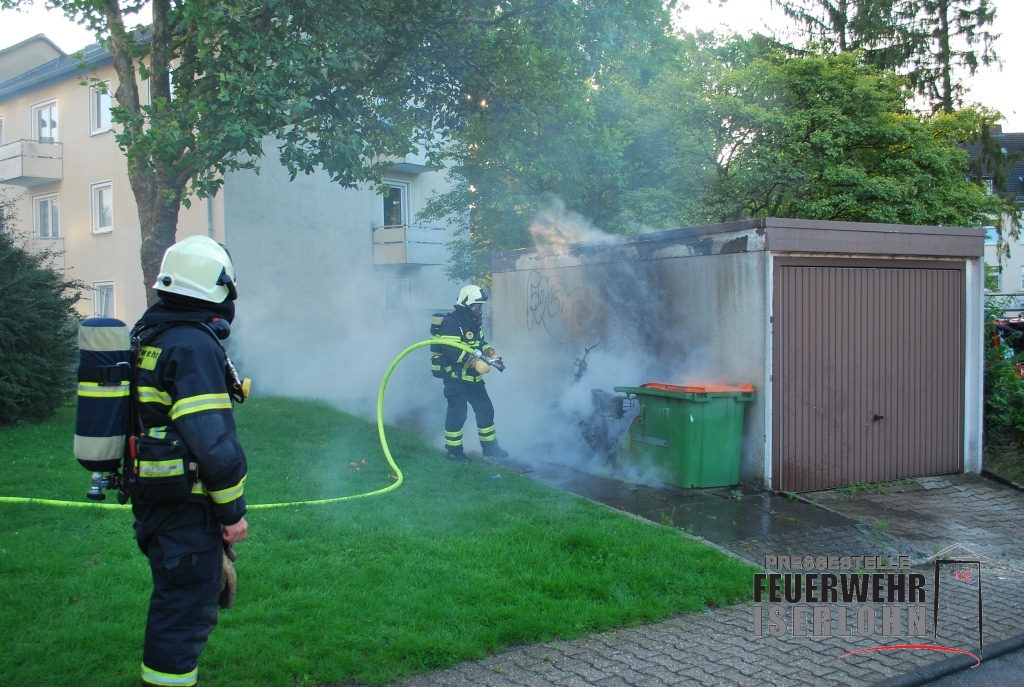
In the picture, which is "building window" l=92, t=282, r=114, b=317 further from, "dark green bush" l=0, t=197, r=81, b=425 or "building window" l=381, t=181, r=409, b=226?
"dark green bush" l=0, t=197, r=81, b=425

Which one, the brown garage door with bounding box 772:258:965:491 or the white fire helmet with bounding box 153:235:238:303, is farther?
the brown garage door with bounding box 772:258:965:491

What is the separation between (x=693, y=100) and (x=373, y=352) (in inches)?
299

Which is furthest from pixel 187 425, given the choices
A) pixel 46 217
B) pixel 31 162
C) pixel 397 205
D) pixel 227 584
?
pixel 46 217

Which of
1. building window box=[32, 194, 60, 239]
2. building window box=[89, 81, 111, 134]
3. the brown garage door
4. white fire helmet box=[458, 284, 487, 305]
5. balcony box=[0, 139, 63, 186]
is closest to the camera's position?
the brown garage door

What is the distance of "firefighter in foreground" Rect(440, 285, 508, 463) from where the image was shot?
8750mm

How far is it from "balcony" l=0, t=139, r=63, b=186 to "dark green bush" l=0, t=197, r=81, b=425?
48.6ft

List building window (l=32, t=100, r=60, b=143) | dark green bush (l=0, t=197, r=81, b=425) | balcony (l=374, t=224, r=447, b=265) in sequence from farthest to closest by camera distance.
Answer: building window (l=32, t=100, r=60, b=143)
balcony (l=374, t=224, r=447, b=265)
dark green bush (l=0, t=197, r=81, b=425)

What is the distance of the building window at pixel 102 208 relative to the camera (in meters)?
22.5

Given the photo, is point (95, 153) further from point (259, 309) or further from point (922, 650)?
point (922, 650)

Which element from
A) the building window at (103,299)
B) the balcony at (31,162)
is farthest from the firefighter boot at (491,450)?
the balcony at (31,162)

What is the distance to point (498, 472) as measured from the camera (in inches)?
319

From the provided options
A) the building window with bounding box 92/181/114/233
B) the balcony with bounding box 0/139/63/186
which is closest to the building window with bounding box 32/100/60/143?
the balcony with bounding box 0/139/63/186

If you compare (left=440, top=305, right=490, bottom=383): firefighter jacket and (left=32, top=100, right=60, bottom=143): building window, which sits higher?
(left=32, top=100, right=60, bottom=143): building window

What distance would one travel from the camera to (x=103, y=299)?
2286 cm
